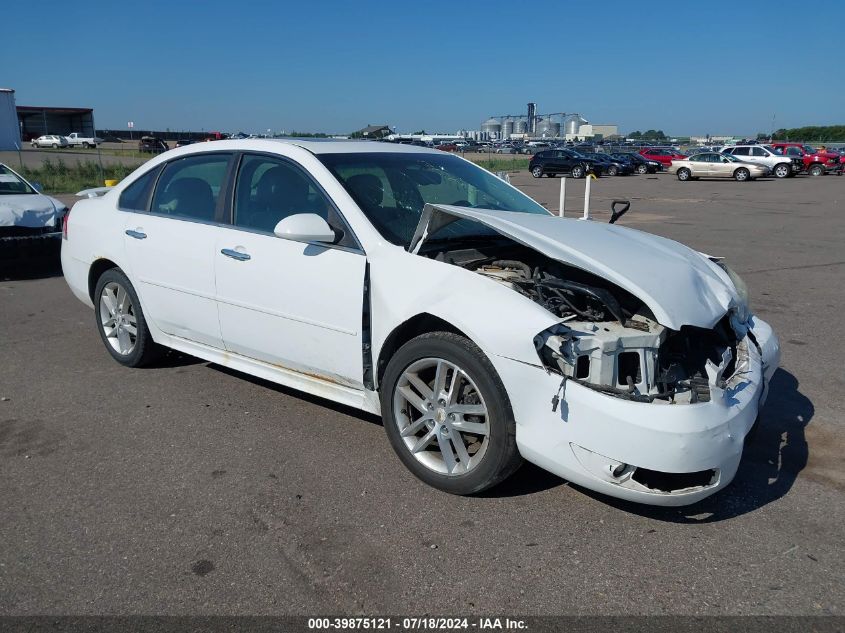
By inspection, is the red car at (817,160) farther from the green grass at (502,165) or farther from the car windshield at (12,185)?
the car windshield at (12,185)

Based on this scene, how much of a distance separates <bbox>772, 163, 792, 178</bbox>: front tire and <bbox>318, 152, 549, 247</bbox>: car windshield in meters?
35.6

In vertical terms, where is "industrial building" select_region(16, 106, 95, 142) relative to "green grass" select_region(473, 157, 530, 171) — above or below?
above

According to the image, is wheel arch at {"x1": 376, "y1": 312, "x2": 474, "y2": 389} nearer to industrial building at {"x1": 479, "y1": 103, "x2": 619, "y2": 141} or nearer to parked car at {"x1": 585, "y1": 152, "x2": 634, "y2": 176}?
parked car at {"x1": 585, "y1": 152, "x2": 634, "y2": 176}

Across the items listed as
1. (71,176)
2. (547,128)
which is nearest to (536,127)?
(547,128)

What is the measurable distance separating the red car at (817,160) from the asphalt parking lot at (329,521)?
1492 inches

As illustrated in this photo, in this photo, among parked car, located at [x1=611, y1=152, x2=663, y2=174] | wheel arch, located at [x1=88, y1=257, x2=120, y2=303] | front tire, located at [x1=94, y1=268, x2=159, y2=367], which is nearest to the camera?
front tire, located at [x1=94, y1=268, x2=159, y2=367]

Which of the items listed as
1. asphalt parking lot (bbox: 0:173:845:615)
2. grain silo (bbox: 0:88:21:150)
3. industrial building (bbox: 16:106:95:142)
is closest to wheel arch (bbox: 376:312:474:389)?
asphalt parking lot (bbox: 0:173:845:615)

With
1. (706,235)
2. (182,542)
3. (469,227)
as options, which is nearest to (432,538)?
(182,542)

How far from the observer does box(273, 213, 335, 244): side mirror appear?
3.74 meters

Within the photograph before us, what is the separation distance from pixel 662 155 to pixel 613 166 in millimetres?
6006

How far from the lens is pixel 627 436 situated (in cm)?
295

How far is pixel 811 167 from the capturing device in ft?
126

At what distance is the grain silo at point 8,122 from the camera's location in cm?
4041

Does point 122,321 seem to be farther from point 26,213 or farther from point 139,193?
point 26,213
